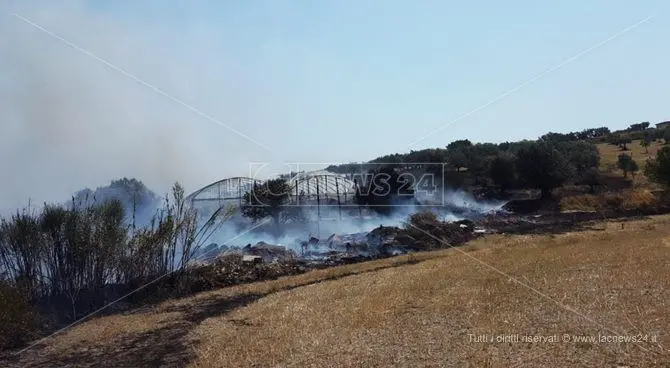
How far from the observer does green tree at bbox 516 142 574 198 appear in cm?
4569

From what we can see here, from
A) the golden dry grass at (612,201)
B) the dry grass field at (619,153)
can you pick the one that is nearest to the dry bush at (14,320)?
the golden dry grass at (612,201)

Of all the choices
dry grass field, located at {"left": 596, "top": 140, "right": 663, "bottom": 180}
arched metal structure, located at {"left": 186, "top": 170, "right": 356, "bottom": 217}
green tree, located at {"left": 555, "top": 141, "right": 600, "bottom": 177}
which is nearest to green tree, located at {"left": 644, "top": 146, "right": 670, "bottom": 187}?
green tree, located at {"left": 555, "top": 141, "right": 600, "bottom": 177}

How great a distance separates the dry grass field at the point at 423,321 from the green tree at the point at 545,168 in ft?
97.3

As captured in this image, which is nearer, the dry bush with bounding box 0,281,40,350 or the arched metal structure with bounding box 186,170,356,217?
the dry bush with bounding box 0,281,40,350

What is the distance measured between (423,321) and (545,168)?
4017 centimetres

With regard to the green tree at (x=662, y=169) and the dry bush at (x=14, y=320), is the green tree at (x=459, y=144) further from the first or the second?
the dry bush at (x=14, y=320)

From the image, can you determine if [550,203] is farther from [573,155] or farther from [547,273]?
[547,273]

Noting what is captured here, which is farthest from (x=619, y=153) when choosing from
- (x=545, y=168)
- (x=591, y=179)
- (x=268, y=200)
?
(x=268, y=200)

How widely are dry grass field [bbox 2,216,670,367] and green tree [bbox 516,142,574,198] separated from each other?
29.7 meters

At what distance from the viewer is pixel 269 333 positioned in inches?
388

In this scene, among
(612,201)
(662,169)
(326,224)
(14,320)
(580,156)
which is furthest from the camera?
(580,156)

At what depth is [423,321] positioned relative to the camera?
941 cm

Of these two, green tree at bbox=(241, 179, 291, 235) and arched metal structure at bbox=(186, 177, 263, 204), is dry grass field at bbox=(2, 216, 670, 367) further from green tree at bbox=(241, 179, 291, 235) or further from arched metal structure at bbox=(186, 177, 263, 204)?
arched metal structure at bbox=(186, 177, 263, 204)

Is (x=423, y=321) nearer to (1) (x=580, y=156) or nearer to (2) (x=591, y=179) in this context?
(2) (x=591, y=179)
